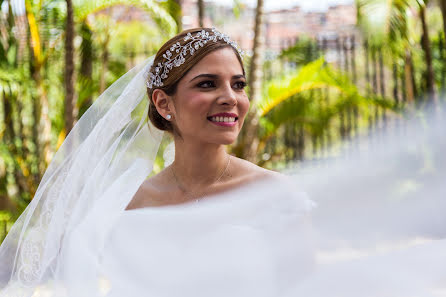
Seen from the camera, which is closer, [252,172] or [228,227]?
[228,227]

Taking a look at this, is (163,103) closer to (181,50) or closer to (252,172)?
(181,50)

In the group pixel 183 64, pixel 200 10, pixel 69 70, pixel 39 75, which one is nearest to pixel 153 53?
pixel 200 10

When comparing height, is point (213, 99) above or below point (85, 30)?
below

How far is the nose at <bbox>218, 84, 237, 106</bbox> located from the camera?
2.01 m

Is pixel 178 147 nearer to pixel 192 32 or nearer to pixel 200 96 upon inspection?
pixel 200 96

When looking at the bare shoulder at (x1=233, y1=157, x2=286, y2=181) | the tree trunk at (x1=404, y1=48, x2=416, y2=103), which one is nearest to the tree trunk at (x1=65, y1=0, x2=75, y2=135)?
the bare shoulder at (x1=233, y1=157, x2=286, y2=181)

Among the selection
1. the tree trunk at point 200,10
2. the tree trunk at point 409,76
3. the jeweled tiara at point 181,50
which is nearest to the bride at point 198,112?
the jeweled tiara at point 181,50

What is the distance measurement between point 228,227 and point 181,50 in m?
0.77

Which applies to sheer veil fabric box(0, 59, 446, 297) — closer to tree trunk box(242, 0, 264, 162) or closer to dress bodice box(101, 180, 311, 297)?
dress bodice box(101, 180, 311, 297)

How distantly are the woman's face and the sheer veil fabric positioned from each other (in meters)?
0.26

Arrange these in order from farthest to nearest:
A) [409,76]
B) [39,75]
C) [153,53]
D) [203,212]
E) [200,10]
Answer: [200,10], [409,76], [153,53], [39,75], [203,212]

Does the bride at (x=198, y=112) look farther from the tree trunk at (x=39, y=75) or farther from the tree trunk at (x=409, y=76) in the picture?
the tree trunk at (x=409, y=76)

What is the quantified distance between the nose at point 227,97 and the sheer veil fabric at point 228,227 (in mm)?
341

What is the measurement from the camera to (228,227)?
1.93 metres
